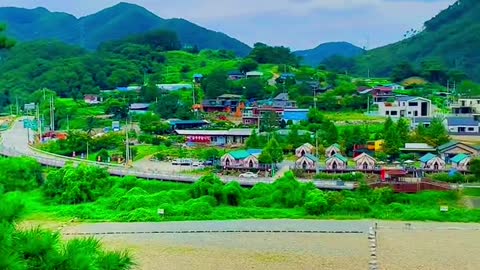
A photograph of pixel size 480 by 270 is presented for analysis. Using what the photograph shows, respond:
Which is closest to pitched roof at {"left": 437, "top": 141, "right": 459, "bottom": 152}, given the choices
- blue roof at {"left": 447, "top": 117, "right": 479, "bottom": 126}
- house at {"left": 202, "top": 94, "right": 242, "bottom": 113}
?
blue roof at {"left": 447, "top": 117, "right": 479, "bottom": 126}

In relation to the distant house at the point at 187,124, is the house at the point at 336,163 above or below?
below

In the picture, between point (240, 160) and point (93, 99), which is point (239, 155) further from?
point (93, 99)

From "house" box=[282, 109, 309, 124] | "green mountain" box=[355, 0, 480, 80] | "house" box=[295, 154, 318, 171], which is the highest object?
"green mountain" box=[355, 0, 480, 80]

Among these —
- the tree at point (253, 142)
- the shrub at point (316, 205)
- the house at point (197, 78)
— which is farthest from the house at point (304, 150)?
the house at point (197, 78)

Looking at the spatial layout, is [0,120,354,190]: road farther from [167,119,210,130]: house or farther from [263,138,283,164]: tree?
[167,119,210,130]: house

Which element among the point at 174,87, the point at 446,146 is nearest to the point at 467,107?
the point at 446,146

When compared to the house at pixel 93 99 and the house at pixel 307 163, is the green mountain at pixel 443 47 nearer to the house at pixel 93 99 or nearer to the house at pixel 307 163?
the house at pixel 93 99
